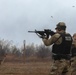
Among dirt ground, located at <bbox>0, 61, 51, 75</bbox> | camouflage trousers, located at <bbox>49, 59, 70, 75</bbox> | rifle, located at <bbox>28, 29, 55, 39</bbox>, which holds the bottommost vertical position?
dirt ground, located at <bbox>0, 61, 51, 75</bbox>

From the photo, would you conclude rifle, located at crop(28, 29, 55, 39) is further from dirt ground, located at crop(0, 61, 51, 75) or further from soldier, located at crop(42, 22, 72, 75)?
dirt ground, located at crop(0, 61, 51, 75)

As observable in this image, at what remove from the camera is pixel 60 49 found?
408 inches

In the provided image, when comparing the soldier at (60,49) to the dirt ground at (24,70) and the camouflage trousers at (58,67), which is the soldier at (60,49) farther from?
the dirt ground at (24,70)

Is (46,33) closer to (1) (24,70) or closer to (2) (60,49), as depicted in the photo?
(2) (60,49)

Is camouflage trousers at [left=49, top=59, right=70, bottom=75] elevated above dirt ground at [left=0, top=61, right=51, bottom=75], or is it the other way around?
camouflage trousers at [left=49, top=59, right=70, bottom=75]

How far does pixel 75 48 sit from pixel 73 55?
0.26 meters

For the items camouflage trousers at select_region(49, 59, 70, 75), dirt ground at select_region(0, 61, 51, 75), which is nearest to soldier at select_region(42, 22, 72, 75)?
camouflage trousers at select_region(49, 59, 70, 75)

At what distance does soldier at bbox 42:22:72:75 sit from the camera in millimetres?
10250

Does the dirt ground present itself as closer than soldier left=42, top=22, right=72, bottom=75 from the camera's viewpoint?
No

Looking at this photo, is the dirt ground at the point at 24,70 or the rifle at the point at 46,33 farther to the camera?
the dirt ground at the point at 24,70

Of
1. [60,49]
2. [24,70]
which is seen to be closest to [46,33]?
[60,49]

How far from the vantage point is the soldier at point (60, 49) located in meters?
10.2

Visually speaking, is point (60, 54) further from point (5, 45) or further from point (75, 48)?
point (5, 45)

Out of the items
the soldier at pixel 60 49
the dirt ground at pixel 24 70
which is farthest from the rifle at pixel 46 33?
the dirt ground at pixel 24 70
